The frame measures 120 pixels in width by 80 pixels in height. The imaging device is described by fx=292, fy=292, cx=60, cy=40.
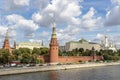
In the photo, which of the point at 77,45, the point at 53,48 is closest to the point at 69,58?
the point at 53,48

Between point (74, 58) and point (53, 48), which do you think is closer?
point (53, 48)

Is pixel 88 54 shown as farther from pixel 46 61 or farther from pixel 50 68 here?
pixel 50 68

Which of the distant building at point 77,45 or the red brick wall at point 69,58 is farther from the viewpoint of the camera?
the distant building at point 77,45

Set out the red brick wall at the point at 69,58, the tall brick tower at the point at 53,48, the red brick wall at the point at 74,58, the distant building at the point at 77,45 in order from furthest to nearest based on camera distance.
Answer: the distant building at the point at 77,45 → the red brick wall at the point at 74,58 → the red brick wall at the point at 69,58 → the tall brick tower at the point at 53,48

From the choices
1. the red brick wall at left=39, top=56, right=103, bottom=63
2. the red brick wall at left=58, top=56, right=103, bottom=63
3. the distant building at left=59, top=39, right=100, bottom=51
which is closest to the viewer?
the red brick wall at left=39, top=56, right=103, bottom=63

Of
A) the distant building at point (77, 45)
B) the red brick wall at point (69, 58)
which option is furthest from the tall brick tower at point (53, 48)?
the distant building at point (77, 45)

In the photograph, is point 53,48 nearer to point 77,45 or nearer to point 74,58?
point 74,58

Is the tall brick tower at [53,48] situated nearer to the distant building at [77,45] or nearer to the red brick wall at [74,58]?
the red brick wall at [74,58]

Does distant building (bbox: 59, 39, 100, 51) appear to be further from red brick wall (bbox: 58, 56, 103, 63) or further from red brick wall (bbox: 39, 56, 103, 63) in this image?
red brick wall (bbox: 58, 56, 103, 63)

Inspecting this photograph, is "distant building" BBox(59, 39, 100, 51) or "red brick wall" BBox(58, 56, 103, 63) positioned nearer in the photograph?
"red brick wall" BBox(58, 56, 103, 63)

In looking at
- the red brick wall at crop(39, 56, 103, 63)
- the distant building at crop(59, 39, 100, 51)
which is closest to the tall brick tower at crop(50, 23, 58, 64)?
the red brick wall at crop(39, 56, 103, 63)

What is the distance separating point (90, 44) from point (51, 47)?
10514 centimetres

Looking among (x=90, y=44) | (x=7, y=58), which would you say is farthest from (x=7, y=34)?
(x=90, y=44)

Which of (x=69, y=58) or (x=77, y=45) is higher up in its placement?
(x=77, y=45)
